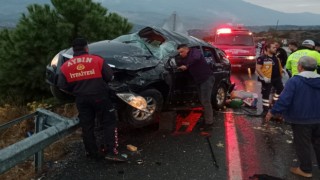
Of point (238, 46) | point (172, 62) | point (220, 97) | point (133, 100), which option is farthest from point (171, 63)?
point (238, 46)

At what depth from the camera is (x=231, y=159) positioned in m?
5.52

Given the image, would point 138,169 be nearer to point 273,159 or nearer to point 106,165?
point 106,165

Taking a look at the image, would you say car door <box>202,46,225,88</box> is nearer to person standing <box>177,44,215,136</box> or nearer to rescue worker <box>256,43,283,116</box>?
rescue worker <box>256,43,283,116</box>

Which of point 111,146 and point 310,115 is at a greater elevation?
point 310,115

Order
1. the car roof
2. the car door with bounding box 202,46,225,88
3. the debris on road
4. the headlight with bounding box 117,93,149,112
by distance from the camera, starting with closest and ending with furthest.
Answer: the headlight with bounding box 117,93,149,112 → the debris on road → the car roof → the car door with bounding box 202,46,225,88

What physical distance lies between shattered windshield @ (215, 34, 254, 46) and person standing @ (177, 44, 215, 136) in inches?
412

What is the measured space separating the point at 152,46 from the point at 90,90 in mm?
2326

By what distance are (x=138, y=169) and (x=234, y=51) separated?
39.5 feet

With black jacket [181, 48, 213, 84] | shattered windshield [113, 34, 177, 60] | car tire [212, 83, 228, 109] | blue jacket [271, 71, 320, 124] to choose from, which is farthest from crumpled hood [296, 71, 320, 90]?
car tire [212, 83, 228, 109]

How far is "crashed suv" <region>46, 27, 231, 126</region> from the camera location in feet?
19.0

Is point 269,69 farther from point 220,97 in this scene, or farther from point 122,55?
point 122,55

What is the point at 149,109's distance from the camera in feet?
20.1

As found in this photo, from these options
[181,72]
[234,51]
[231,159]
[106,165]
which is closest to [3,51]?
[181,72]

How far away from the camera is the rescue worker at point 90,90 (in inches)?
195
